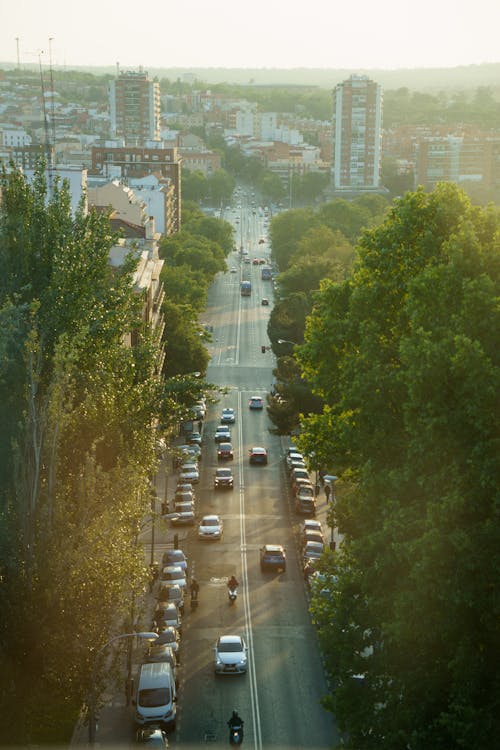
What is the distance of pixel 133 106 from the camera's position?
177 meters

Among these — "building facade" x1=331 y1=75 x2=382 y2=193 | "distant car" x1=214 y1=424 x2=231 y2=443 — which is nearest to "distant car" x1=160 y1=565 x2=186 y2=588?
"distant car" x1=214 y1=424 x2=231 y2=443

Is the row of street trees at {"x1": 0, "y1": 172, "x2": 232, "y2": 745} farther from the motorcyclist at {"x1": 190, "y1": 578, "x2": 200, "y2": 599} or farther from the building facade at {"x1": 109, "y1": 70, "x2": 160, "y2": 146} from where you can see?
the building facade at {"x1": 109, "y1": 70, "x2": 160, "y2": 146}

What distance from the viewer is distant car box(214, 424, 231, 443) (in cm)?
5006

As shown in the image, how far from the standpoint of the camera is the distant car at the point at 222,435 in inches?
1971

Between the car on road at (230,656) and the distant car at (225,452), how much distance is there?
2020 cm

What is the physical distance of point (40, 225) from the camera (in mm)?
24031

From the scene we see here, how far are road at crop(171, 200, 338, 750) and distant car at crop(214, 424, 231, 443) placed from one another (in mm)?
401

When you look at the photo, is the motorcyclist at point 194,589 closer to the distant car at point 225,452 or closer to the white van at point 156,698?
the white van at point 156,698

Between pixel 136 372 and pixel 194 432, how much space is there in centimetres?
2547

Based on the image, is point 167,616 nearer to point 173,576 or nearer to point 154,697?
point 173,576

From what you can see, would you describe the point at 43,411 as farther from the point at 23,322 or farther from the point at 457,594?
the point at 457,594

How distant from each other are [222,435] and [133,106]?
134m

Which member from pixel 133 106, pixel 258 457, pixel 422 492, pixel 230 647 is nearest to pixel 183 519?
pixel 258 457

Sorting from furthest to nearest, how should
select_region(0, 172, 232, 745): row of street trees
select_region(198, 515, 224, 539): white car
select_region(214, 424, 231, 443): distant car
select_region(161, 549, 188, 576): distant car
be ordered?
select_region(214, 424, 231, 443): distant car < select_region(198, 515, 224, 539): white car < select_region(161, 549, 188, 576): distant car < select_region(0, 172, 232, 745): row of street trees
